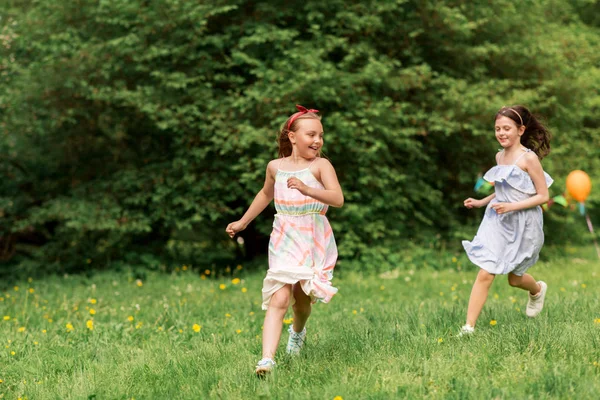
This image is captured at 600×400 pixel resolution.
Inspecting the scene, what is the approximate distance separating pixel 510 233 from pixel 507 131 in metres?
0.71

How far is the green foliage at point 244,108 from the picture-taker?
10.2m

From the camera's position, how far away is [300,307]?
4527mm

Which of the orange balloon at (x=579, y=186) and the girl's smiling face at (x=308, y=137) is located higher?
the girl's smiling face at (x=308, y=137)

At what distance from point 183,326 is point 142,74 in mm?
6072

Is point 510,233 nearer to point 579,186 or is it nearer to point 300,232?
point 300,232

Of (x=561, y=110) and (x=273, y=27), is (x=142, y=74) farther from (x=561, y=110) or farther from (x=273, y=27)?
(x=561, y=110)

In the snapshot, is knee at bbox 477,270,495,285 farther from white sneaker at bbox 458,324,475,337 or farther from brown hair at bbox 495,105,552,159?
brown hair at bbox 495,105,552,159

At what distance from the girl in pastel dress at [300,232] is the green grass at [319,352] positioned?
373mm

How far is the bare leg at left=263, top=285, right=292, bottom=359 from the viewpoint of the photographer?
4.14 metres

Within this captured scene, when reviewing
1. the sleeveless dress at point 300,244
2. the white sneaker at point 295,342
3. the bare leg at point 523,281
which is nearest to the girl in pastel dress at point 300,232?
the sleeveless dress at point 300,244

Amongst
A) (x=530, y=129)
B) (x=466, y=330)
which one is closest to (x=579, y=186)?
(x=530, y=129)

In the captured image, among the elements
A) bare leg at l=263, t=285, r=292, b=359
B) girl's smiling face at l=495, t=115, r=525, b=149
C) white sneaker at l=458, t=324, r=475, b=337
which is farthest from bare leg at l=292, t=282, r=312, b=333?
girl's smiling face at l=495, t=115, r=525, b=149

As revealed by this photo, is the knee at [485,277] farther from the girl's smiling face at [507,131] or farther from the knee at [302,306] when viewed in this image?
the knee at [302,306]

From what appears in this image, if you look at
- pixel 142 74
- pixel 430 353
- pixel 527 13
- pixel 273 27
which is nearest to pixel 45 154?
pixel 142 74
